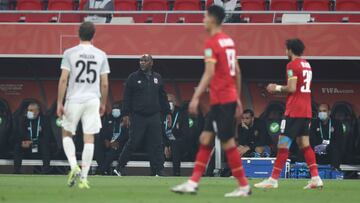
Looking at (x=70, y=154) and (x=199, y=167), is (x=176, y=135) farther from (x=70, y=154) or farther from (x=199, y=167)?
(x=199, y=167)

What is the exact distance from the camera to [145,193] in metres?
13.1

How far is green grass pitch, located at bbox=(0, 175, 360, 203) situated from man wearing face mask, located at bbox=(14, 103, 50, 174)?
7261 mm

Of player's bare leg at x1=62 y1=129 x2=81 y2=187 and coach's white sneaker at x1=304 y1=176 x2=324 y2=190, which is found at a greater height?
player's bare leg at x1=62 y1=129 x2=81 y2=187

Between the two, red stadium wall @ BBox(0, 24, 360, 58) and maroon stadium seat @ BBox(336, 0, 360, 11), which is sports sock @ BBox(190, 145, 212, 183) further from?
maroon stadium seat @ BBox(336, 0, 360, 11)

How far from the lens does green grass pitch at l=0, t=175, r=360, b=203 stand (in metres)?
11.8

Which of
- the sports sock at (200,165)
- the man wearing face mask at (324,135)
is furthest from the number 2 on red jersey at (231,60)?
the man wearing face mask at (324,135)

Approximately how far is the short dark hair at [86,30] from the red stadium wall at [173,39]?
8.88 meters

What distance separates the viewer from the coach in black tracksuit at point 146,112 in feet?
63.7

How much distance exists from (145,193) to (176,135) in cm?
984

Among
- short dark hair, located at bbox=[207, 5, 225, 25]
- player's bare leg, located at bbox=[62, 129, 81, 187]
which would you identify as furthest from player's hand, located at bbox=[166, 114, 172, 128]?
short dark hair, located at bbox=[207, 5, 225, 25]

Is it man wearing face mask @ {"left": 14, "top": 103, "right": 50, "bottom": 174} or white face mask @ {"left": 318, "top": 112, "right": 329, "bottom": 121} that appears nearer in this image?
white face mask @ {"left": 318, "top": 112, "right": 329, "bottom": 121}

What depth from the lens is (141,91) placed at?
64.5ft

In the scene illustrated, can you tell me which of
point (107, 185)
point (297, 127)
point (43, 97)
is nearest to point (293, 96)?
point (297, 127)

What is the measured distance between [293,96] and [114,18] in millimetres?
9415
